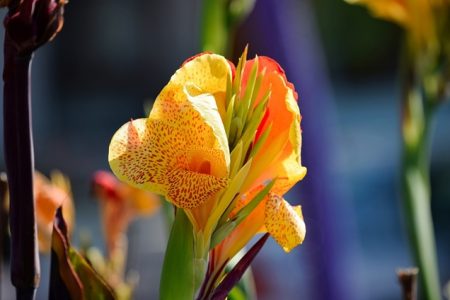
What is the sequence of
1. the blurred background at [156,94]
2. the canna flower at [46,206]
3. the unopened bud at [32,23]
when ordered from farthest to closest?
1. the blurred background at [156,94]
2. the canna flower at [46,206]
3. the unopened bud at [32,23]

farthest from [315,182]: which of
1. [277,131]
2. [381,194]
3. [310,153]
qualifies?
[381,194]

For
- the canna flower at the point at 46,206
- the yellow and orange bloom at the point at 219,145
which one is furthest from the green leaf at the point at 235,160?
the canna flower at the point at 46,206

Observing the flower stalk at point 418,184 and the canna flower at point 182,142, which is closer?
the canna flower at point 182,142

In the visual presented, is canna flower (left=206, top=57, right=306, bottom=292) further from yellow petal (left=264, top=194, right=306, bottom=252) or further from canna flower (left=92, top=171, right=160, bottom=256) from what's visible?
canna flower (left=92, top=171, right=160, bottom=256)

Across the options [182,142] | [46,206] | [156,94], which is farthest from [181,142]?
[156,94]

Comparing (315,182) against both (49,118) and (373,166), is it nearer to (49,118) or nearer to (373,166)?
(373,166)

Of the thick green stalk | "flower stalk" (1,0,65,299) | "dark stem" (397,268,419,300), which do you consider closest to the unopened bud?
"flower stalk" (1,0,65,299)

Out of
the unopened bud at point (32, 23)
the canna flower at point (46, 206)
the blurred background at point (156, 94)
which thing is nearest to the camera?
the unopened bud at point (32, 23)

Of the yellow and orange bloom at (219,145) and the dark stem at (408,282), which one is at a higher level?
the yellow and orange bloom at (219,145)

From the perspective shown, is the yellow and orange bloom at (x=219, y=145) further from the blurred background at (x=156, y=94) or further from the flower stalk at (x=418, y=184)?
the blurred background at (x=156, y=94)
